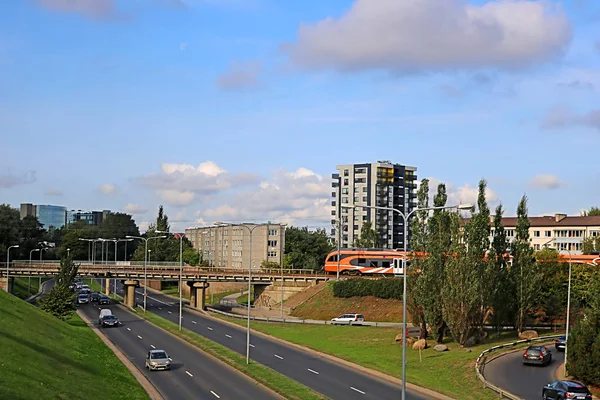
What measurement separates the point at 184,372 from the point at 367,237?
123 metres

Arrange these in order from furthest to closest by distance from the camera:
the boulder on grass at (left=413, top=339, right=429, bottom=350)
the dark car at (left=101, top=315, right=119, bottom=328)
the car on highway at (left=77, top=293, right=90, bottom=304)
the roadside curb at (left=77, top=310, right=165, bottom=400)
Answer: the car on highway at (left=77, top=293, right=90, bottom=304) < the dark car at (left=101, top=315, right=119, bottom=328) < the boulder on grass at (left=413, top=339, right=429, bottom=350) < the roadside curb at (left=77, top=310, right=165, bottom=400)

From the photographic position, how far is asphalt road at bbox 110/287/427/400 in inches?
1543

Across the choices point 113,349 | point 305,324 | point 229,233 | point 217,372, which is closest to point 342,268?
point 305,324

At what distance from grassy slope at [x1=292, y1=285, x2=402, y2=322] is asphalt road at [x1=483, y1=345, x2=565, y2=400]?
3236 cm

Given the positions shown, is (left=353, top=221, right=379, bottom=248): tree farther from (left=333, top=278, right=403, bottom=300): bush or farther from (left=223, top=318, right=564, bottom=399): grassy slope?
(left=223, top=318, right=564, bottom=399): grassy slope

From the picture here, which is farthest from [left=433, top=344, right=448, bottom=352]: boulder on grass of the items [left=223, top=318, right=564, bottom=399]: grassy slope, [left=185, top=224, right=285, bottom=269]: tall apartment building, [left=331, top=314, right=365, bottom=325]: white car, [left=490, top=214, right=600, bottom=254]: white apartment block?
[left=185, top=224, right=285, bottom=269]: tall apartment building

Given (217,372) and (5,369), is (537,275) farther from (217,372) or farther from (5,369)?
(5,369)

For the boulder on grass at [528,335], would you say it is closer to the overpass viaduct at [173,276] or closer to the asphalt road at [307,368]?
the asphalt road at [307,368]

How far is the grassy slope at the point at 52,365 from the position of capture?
30.3 m

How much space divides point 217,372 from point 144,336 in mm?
23946

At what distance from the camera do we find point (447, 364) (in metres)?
50.2

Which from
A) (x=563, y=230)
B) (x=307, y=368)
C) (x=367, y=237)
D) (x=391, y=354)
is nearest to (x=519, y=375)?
(x=391, y=354)

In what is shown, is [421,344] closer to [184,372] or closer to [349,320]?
[184,372]

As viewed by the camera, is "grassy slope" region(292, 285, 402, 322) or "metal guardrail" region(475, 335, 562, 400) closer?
"metal guardrail" region(475, 335, 562, 400)
